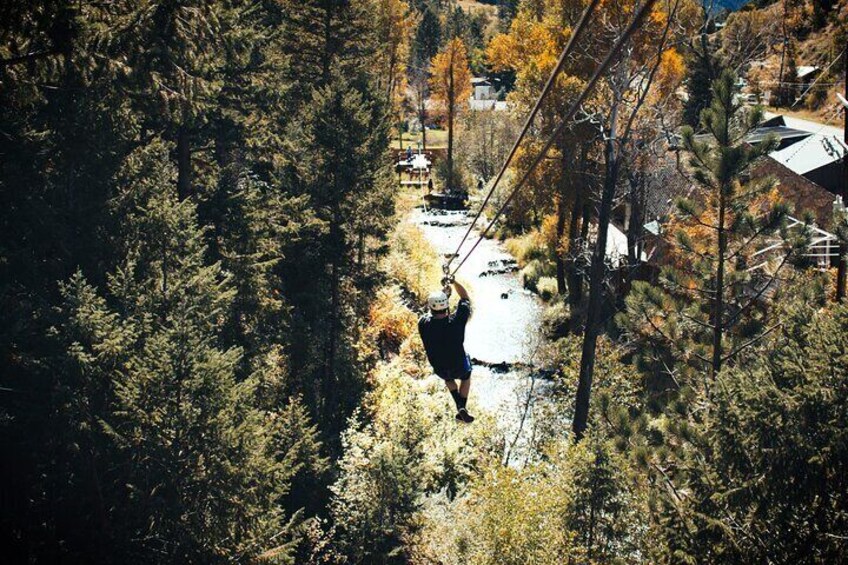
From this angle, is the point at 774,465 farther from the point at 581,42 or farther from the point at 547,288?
the point at 547,288

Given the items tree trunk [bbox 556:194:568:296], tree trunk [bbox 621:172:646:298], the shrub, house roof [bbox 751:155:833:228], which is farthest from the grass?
tree trunk [bbox 621:172:646:298]

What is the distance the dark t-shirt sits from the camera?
32.3 feet

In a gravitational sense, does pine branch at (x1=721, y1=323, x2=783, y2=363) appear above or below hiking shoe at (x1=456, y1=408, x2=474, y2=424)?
above

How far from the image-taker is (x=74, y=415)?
1184cm

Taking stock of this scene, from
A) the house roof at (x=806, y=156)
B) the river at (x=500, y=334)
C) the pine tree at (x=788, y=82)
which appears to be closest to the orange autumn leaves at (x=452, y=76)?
the river at (x=500, y=334)

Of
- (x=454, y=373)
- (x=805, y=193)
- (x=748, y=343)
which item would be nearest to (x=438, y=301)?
(x=454, y=373)

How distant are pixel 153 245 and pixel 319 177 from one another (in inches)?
329

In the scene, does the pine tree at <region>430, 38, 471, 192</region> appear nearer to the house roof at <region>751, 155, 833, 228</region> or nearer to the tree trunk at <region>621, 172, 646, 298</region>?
the house roof at <region>751, 155, 833, 228</region>

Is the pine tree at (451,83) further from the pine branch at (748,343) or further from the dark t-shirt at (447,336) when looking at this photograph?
the dark t-shirt at (447,336)

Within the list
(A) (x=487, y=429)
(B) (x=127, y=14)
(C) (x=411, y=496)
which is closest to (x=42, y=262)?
(B) (x=127, y=14)

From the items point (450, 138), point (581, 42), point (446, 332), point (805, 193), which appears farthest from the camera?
point (450, 138)

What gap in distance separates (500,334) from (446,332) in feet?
67.4

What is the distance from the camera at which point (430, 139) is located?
76.0 metres

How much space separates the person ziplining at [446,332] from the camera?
9680mm
